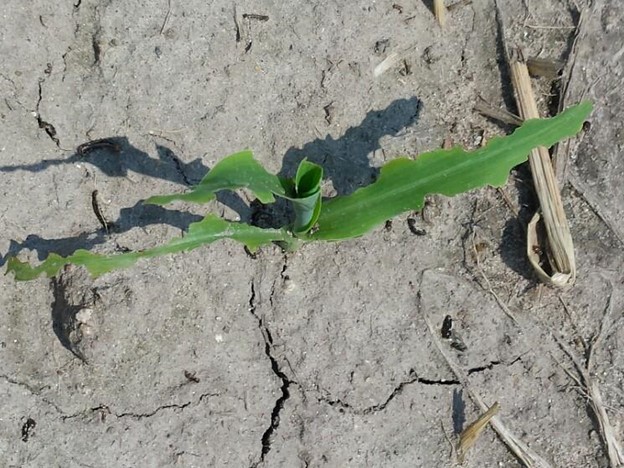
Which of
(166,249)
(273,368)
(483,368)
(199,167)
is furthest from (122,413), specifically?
(483,368)

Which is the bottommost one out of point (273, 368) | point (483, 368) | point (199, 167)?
point (483, 368)

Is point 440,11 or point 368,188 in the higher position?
point 440,11

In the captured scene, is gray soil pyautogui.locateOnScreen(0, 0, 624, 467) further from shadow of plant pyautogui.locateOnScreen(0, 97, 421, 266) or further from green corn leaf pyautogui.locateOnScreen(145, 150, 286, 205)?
green corn leaf pyautogui.locateOnScreen(145, 150, 286, 205)

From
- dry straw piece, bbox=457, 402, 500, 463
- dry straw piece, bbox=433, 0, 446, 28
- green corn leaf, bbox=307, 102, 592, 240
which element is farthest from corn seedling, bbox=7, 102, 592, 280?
dry straw piece, bbox=457, 402, 500, 463

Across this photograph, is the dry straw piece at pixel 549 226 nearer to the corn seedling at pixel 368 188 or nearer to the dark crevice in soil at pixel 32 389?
the corn seedling at pixel 368 188

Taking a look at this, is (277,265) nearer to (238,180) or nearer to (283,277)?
(283,277)

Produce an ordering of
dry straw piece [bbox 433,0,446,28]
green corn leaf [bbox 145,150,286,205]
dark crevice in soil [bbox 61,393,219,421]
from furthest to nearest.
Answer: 1. dry straw piece [bbox 433,0,446,28]
2. dark crevice in soil [bbox 61,393,219,421]
3. green corn leaf [bbox 145,150,286,205]
